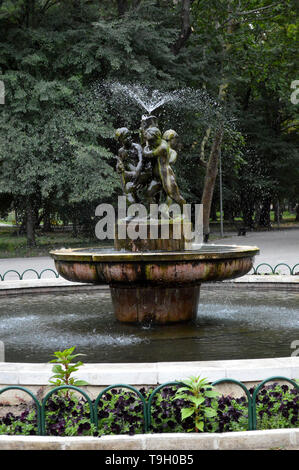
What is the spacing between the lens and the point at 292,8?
3025 centimetres

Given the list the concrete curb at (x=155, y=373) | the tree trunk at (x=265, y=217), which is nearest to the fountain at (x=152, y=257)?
the concrete curb at (x=155, y=373)

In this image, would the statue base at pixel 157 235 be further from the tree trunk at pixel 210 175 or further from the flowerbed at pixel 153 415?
the tree trunk at pixel 210 175

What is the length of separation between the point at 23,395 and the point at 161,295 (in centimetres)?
338

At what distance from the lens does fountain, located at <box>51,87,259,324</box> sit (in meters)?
7.80

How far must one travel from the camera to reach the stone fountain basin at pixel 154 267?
7695mm

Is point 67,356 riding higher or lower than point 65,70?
lower

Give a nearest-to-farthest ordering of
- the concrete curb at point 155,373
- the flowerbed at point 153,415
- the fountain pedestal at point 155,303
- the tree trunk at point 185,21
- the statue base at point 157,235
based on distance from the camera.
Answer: the flowerbed at point 153,415 → the concrete curb at point 155,373 → the fountain pedestal at point 155,303 → the statue base at point 157,235 → the tree trunk at point 185,21

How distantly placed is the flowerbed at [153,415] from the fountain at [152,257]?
2.92 m

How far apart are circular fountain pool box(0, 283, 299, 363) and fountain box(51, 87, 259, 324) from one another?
0.34 meters

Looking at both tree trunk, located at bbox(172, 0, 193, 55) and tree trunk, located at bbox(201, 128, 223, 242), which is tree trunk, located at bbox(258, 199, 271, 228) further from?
tree trunk, located at bbox(172, 0, 193, 55)

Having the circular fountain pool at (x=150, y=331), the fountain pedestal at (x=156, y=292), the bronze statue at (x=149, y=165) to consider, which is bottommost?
the circular fountain pool at (x=150, y=331)

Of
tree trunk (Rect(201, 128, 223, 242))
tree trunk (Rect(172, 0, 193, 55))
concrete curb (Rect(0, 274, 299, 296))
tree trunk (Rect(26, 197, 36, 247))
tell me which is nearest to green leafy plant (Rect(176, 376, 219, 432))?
concrete curb (Rect(0, 274, 299, 296))

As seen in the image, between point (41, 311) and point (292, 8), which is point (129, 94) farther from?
point (41, 311)
